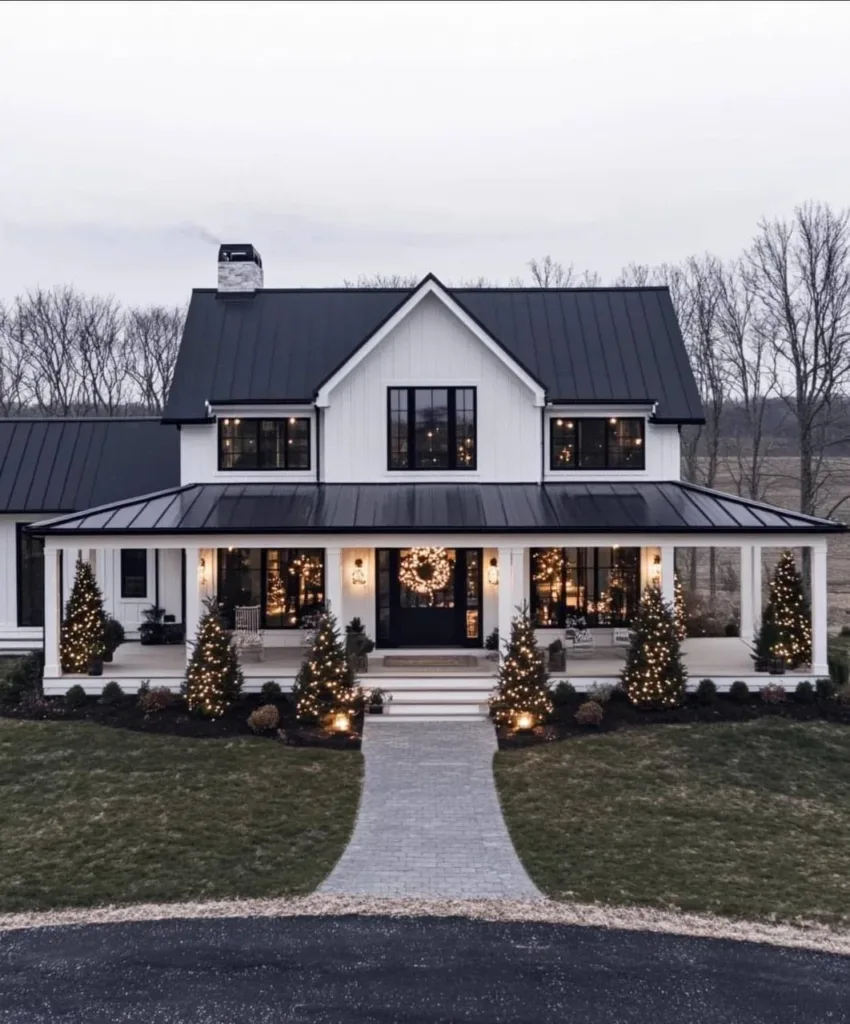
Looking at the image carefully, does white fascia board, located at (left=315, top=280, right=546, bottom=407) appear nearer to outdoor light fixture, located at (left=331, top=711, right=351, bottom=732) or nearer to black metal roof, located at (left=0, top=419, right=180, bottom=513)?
black metal roof, located at (left=0, top=419, right=180, bottom=513)

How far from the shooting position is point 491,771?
13.3 meters

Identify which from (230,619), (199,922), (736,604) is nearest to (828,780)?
(199,922)

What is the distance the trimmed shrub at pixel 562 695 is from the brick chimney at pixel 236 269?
13.8 m

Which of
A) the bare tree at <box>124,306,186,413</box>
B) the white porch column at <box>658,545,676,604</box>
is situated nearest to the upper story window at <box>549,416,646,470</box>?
the white porch column at <box>658,545,676,604</box>

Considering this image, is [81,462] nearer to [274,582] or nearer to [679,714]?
[274,582]

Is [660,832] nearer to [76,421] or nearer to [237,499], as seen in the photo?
[237,499]

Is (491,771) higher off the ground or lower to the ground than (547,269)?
lower

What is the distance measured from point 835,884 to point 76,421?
2158 centimetres

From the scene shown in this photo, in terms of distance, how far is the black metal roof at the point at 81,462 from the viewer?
2152 cm

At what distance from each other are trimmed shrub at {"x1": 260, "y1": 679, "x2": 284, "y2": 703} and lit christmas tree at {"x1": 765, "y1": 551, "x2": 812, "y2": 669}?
1046 cm

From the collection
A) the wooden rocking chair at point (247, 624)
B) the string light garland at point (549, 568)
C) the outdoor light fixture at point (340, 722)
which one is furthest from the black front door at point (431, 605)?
the outdoor light fixture at point (340, 722)

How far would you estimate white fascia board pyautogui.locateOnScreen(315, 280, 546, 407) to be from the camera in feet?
61.2

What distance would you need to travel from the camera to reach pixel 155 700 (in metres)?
15.7

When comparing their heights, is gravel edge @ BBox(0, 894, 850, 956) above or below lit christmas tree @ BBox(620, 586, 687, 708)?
below
